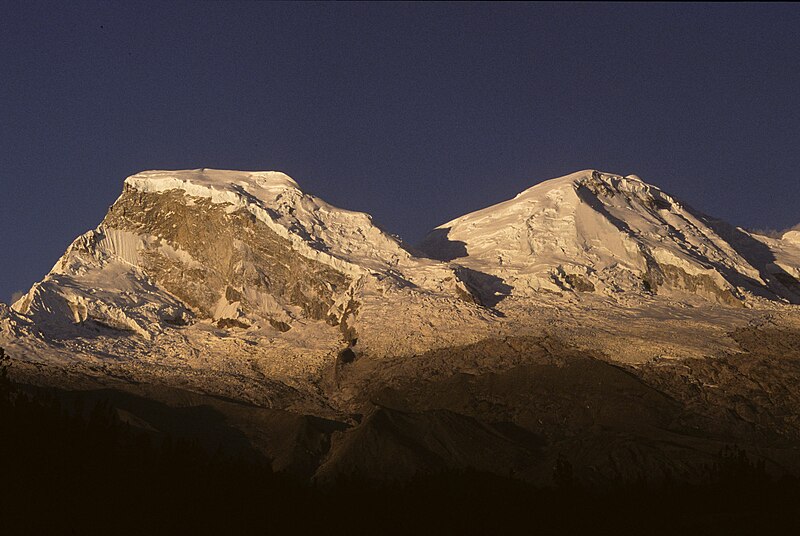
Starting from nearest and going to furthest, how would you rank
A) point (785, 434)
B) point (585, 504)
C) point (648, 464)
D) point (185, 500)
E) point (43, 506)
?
point (43, 506)
point (185, 500)
point (585, 504)
point (648, 464)
point (785, 434)

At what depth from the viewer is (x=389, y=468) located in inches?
6344

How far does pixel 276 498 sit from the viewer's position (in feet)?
422

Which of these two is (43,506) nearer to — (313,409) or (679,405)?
(313,409)

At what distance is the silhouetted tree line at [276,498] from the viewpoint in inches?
4227

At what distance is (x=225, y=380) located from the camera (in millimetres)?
192500

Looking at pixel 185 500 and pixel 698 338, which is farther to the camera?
pixel 698 338

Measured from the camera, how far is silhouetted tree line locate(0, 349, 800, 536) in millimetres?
107375

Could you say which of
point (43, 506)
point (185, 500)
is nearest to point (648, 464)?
point (185, 500)

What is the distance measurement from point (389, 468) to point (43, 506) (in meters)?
64.8

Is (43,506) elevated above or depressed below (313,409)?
below

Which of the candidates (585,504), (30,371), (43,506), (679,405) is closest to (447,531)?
(585,504)

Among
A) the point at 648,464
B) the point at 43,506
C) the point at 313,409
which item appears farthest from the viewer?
the point at 313,409

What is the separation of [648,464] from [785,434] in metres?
24.3

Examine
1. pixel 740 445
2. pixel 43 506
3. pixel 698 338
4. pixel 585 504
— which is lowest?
pixel 43 506
